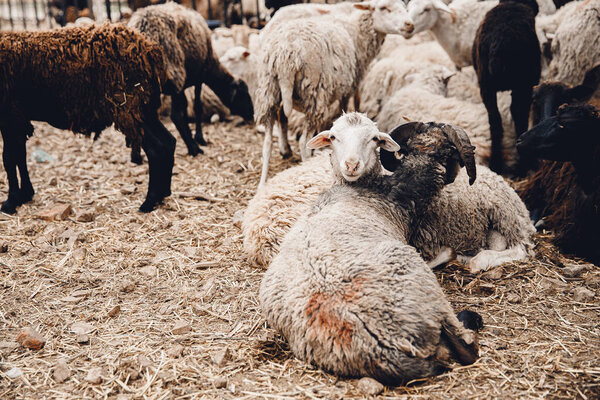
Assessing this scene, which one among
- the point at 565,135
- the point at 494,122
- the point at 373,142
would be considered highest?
the point at 373,142

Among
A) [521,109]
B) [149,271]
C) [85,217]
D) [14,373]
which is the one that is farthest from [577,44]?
[14,373]

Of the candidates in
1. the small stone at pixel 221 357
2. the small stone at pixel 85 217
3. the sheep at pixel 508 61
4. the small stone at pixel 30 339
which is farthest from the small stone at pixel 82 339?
the sheep at pixel 508 61

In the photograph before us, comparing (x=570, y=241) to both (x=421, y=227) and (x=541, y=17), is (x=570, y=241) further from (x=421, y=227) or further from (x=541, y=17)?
(x=541, y=17)

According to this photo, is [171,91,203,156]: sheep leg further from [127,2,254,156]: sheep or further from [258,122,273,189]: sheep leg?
[258,122,273,189]: sheep leg

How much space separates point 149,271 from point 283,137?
3.05 m

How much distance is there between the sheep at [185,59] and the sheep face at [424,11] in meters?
2.86

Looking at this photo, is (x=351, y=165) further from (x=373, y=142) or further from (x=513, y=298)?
(x=513, y=298)

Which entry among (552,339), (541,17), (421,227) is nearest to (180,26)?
(421,227)

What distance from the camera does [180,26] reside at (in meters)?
7.19

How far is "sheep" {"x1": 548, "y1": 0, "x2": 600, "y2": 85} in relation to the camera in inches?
255

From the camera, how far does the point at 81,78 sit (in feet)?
17.0

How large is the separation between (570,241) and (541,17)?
15.1ft

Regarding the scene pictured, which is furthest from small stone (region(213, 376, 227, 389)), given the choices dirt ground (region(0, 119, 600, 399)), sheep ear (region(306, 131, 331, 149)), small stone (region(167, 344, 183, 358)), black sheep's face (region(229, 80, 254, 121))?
black sheep's face (region(229, 80, 254, 121))

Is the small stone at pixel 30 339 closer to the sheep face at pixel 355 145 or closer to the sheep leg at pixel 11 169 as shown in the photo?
the sheep face at pixel 355 145
